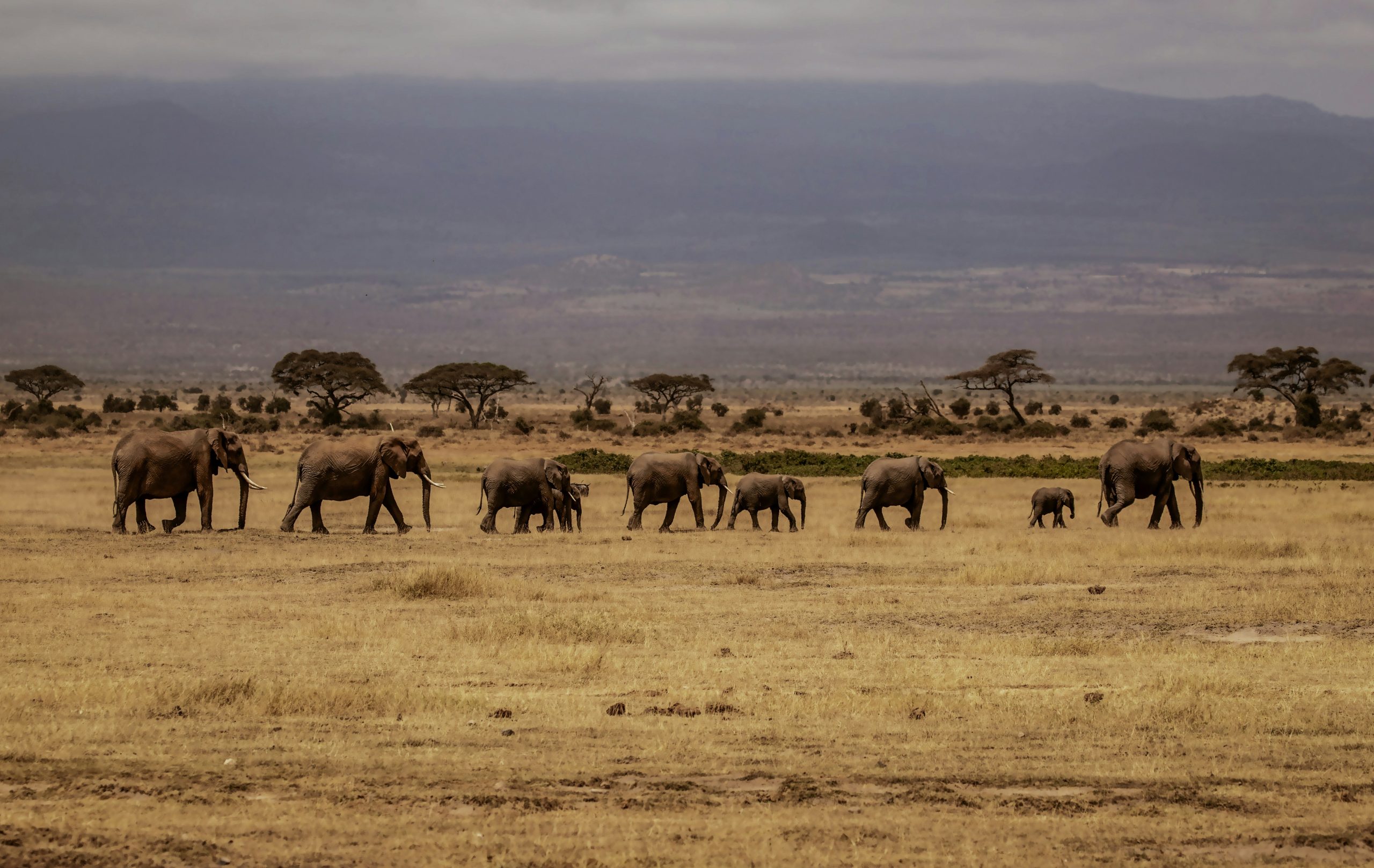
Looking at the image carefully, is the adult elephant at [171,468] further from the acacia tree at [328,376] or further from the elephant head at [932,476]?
the acacia tree at [328,376]

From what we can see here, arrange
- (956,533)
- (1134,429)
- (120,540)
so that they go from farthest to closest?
1. (1134,429)
2. (956,533)
3. (120,540)

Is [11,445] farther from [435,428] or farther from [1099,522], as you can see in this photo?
[1099,522]

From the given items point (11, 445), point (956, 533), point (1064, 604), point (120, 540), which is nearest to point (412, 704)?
point (1064, 604)

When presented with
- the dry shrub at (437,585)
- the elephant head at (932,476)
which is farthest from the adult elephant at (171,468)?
the elephant head at (932,476)

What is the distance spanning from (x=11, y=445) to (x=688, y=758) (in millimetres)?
58197

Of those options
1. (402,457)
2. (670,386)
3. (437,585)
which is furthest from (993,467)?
(670,386)

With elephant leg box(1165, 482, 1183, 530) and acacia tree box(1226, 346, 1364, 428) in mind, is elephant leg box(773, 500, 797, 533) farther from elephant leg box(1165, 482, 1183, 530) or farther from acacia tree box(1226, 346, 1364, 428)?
acacia tree box(1226, 346, 1364, 428)

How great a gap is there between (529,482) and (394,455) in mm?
2623

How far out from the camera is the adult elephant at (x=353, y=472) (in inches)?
1217

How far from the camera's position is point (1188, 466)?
35000 millimetres

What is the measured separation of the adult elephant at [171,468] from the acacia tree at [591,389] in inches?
2277

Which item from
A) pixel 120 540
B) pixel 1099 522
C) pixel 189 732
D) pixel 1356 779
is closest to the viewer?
pixel 1356 779

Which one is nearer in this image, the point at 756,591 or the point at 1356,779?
the point at 1356,779

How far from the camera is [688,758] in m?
12.5
